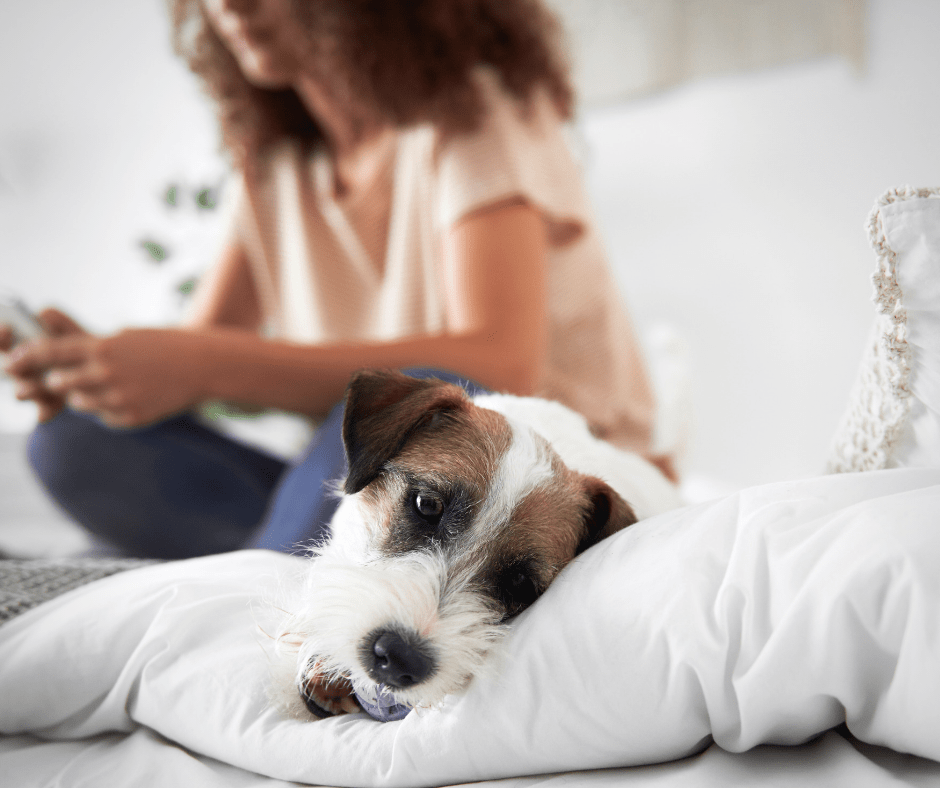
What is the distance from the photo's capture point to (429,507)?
80 cm

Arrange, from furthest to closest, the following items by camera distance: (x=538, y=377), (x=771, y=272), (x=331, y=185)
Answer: (x=771, y=272) → (x=331, y=185) → (x=538, y=377)

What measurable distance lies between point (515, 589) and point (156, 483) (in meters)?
1.34

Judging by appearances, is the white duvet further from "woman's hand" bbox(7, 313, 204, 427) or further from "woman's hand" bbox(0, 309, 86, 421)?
"woman's hand" bbox(0, 309, 86, 421)

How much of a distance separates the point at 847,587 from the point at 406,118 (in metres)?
1.70

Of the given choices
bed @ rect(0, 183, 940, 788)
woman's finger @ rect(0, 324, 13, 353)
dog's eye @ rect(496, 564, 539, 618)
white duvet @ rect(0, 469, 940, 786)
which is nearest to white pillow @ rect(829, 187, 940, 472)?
bed @ rect(0, 183, 940, 788)

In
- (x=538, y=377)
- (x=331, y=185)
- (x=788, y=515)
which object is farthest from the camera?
(x=331, y=185)

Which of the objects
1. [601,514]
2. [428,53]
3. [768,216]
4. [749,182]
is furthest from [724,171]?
[601,514]

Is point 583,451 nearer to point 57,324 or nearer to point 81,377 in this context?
→ point 81,377

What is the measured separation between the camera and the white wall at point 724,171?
260 centimetres

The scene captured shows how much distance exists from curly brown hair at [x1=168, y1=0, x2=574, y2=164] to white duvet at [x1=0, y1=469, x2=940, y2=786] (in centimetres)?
145

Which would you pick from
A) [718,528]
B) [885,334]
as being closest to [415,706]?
[718,528]

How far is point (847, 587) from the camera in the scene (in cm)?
51

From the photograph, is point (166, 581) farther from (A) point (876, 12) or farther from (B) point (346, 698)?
(A) point (876, 12)

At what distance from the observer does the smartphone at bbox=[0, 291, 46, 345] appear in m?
1.62
